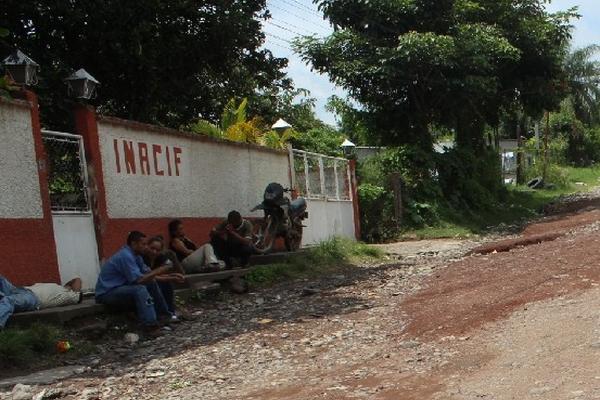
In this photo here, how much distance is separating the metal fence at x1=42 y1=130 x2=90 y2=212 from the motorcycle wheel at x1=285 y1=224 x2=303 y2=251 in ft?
17.1

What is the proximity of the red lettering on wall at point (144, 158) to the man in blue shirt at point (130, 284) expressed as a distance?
2578 millimetres

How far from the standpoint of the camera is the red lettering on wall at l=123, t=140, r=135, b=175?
1005cm

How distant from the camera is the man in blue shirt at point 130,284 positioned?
783 cm

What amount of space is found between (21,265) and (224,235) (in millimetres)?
4080

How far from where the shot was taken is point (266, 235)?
511 inches

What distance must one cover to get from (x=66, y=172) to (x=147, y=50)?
148 inches

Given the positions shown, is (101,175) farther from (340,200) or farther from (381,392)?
(340,200)

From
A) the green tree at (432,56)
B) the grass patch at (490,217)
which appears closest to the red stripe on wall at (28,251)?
the grass patch at (490,217)

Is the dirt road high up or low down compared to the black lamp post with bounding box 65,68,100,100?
down

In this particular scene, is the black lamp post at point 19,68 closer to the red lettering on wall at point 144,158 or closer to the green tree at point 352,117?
the red lettering on wall at point 144,158

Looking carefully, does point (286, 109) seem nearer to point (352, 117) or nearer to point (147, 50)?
point (352, 117)

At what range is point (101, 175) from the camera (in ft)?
30.9

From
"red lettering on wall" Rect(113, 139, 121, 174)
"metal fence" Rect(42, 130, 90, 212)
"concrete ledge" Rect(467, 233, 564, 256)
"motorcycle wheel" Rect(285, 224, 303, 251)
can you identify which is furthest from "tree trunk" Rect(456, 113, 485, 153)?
"metal fence" Rect(42, 130, 90, 212)

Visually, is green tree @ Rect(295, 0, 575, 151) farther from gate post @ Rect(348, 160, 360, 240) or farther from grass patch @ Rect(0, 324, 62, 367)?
grass patch @ Rect(0, 324, 62, 367)
